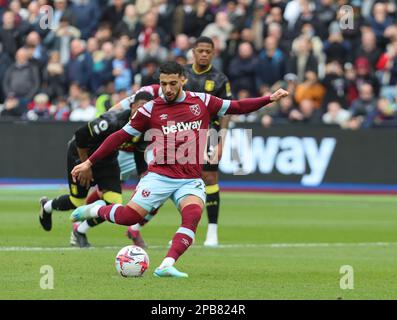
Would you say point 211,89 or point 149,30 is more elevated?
point 149,30

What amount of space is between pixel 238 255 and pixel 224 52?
1471 cm

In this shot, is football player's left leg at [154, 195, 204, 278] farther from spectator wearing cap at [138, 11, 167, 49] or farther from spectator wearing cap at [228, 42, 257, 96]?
spectator wearing cap at [138, 11, 167, 49]

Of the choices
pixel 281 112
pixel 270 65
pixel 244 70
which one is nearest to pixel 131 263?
pixel 281 112

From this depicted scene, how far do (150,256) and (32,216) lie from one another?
6133mm

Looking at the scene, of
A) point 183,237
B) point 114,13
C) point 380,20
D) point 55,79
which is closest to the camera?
point 183,237

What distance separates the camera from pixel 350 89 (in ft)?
91.2

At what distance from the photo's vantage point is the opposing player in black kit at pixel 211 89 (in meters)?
16.2

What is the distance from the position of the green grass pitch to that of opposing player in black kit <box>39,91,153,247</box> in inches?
15.4

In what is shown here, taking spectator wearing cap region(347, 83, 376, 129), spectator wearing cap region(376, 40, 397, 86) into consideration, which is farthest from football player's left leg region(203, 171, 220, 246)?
spectator wearing cap region(376, 40, 397, 86)

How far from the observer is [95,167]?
50.6 ft

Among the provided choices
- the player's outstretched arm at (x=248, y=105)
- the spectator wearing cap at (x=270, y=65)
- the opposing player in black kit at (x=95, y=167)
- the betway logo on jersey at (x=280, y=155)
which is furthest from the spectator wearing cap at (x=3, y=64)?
the player's outstretched arm at (x=248, y=105)

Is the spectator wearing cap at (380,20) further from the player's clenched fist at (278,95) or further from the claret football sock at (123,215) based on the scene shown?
the claret football sock at (123,215)

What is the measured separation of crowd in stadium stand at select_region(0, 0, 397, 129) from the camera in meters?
27.7

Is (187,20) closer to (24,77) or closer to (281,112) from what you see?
(281,112)
